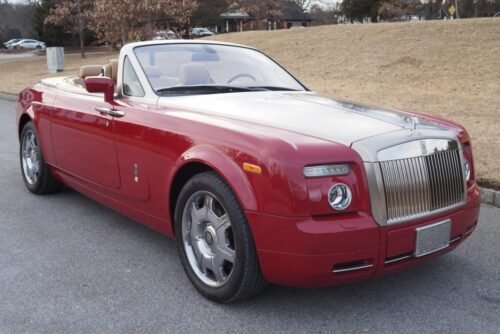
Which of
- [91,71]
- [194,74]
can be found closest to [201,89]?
[194,74]

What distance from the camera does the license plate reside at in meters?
3.14

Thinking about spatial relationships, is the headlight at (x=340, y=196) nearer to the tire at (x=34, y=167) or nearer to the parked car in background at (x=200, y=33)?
the tire at (x=34, y=167)

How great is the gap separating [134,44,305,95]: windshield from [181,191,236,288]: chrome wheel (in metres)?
1.11

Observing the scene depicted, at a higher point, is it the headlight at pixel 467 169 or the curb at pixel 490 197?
the headlight at pixel 467 169

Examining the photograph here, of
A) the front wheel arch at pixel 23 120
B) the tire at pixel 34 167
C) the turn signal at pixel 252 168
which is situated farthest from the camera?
the front wheel arch at pixel 23 120

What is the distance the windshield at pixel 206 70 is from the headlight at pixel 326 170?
5.38 feet

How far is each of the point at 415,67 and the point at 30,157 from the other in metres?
12.0

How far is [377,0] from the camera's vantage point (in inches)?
1916

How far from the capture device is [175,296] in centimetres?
356

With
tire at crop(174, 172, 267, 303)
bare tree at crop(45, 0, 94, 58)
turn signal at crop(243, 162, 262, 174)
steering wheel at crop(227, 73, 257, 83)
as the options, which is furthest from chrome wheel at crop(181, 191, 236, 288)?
bare tree at crop(45, 0, 94, 58)

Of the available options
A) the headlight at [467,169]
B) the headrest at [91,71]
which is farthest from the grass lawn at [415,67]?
the headrest at [91,71]

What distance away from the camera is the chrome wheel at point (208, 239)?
11.1ft

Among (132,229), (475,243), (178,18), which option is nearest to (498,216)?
(475,243)

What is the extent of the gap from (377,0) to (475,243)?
47535mm
